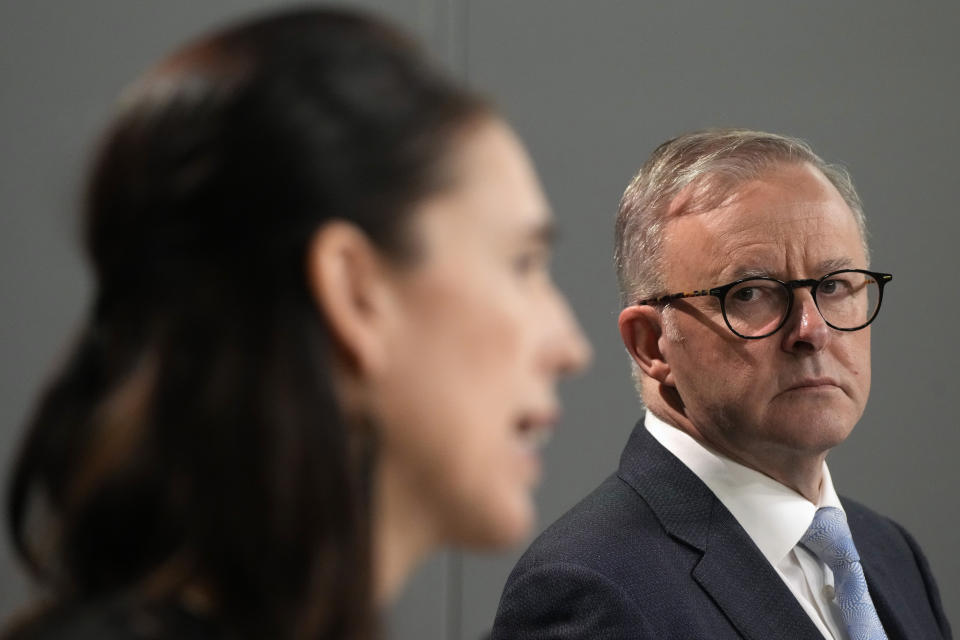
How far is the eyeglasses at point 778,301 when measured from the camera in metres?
1.78

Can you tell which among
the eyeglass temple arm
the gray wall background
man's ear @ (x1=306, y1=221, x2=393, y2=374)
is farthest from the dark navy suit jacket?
the gray wall background

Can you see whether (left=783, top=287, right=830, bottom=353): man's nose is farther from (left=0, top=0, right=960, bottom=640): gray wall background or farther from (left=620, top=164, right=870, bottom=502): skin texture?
(left=0, top=0, right=960, bottom=640): gray wall background

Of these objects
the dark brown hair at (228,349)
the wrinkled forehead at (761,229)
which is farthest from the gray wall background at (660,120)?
the dark brown hair at (228,349)

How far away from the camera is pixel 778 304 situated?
1788 millimetres

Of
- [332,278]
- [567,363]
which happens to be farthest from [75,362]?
[567,363]

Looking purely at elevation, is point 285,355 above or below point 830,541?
above

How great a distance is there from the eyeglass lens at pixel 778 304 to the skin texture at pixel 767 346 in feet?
0.06

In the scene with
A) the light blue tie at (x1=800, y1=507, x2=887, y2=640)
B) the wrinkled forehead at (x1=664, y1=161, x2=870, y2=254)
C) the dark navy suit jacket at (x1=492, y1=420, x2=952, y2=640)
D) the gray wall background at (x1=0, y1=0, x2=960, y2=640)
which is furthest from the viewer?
the gray wall background at (x1=0, y1=0, x2=960, y2=640)

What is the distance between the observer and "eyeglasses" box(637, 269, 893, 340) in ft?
5.85

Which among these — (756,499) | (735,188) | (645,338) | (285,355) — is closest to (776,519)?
(756,499)

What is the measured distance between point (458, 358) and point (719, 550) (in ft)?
3.31

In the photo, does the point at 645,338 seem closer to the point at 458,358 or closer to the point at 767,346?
the point at 767,346

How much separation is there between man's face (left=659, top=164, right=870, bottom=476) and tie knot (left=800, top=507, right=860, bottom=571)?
0.11 metres

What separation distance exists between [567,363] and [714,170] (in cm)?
111
